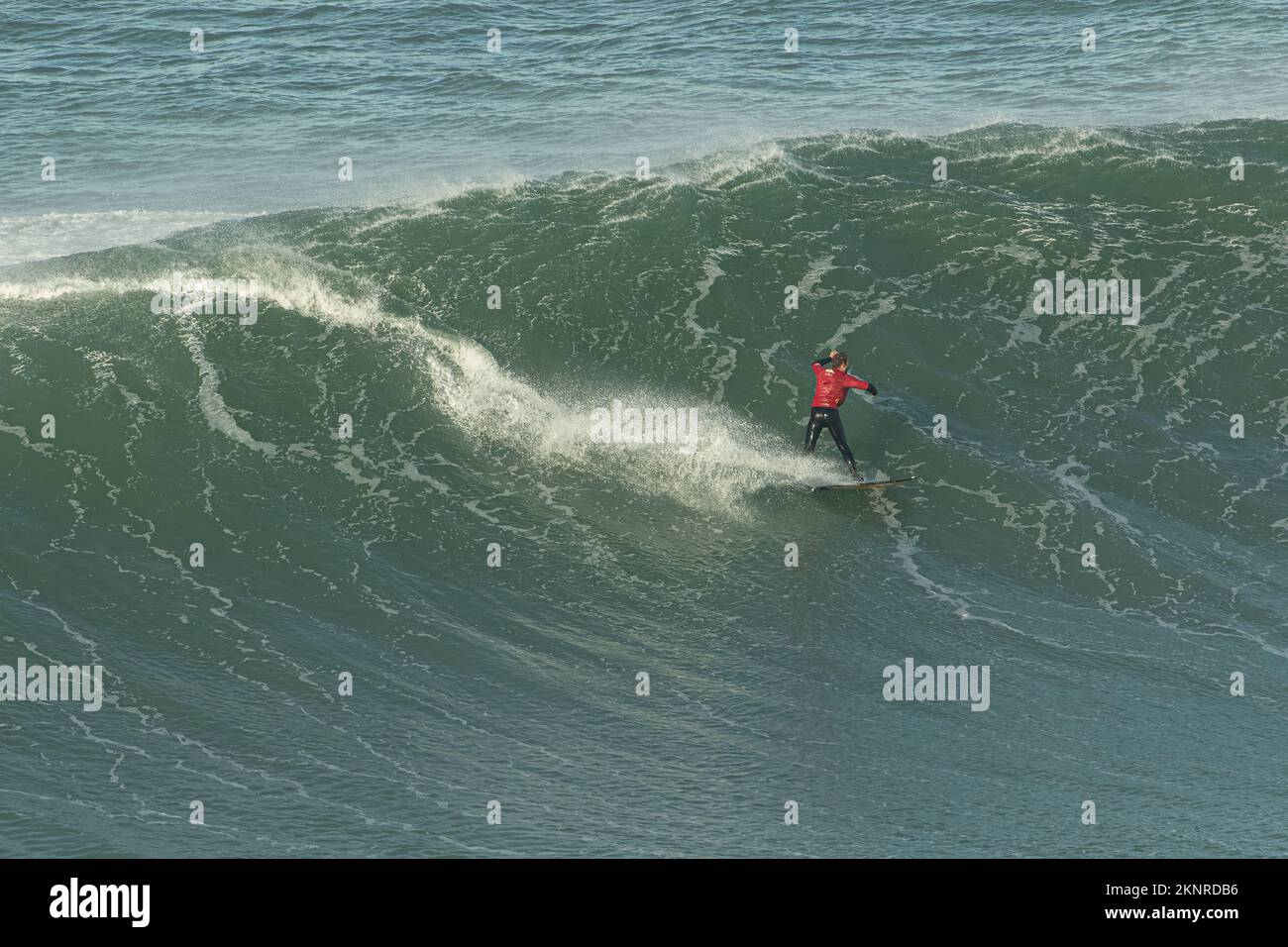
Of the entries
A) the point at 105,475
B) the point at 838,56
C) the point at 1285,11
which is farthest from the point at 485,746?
the point at 1285,11

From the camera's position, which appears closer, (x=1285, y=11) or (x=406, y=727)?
(x=406, y=727)

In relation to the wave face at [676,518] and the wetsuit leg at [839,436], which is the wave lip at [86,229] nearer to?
the wave face at [676,518]

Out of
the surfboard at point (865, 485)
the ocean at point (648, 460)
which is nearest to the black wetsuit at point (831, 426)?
the surfboard at point (865, 485)

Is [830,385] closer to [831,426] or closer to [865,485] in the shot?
[831,426]

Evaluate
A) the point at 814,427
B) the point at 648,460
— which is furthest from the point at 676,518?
the point at 814,427

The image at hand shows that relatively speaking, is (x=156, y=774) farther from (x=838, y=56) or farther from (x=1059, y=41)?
(x=1059, y=41)

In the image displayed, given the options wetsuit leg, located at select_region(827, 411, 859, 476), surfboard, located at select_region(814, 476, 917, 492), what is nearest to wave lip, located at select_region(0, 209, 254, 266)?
wetsuit leg, located at select_region(827, 411, 859, 476)
